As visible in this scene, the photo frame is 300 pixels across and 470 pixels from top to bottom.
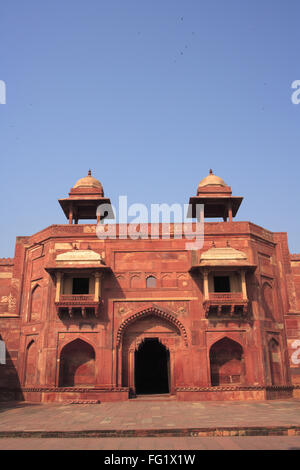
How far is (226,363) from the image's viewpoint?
664 inches

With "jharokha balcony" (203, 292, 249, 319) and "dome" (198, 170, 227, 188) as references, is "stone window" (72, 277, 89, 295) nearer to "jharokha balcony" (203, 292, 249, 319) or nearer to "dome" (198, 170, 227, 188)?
"jharokha balcony" (203, 292, 249, 319)

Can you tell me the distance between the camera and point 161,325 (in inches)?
685

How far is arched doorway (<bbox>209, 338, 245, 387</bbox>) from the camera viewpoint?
16.6m

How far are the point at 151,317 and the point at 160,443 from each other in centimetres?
943

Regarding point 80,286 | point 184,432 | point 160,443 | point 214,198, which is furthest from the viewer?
point 214,198

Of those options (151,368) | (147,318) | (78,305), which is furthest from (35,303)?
(151,368)

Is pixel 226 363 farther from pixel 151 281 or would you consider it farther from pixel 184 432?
pixel 184 432

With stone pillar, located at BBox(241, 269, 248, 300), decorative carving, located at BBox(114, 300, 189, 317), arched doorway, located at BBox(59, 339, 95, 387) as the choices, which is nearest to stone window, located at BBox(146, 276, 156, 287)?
decorative carving, located at BBox(114, 300, 189, 317)

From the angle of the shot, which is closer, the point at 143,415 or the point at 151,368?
the point at 143,415

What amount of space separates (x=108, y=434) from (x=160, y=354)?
13.0 meters
